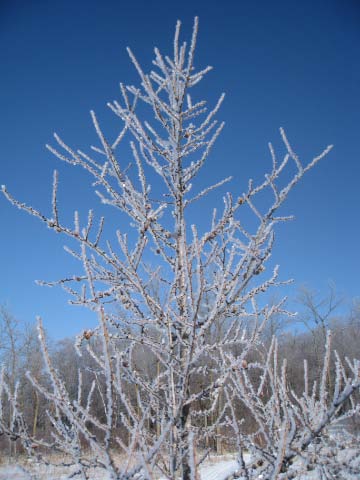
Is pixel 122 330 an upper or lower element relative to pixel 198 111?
lower

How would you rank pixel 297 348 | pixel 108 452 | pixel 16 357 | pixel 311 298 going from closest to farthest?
pixel 108 452 → pixel 16 357 → pixel 311 298 → pixel 297 348

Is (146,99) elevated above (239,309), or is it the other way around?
(146,99)

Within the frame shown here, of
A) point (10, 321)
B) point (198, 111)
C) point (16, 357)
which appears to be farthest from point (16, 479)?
point (198, 111)

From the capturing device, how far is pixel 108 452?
124 centimetres

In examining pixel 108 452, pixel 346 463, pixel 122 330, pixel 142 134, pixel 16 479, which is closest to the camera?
pixel 108 452

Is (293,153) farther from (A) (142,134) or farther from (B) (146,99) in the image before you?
(B) (146,99)

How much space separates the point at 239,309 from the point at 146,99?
2170 millimetres

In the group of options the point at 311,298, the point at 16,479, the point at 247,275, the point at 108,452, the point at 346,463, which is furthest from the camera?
the point at 311,298

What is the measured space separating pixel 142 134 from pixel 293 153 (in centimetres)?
156

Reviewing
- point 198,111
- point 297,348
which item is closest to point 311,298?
point 297,348

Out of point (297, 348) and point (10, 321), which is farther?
point (297, 348)

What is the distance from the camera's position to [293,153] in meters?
2.14

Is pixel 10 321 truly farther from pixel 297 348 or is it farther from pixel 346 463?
pixel 297 348

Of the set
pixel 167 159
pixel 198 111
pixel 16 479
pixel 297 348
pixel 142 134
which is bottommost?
pixel 16 479
